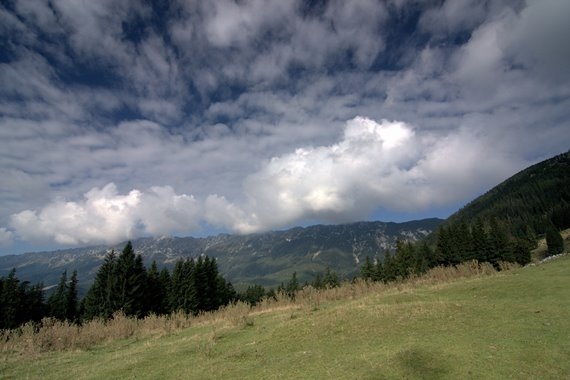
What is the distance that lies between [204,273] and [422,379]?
2313 inches

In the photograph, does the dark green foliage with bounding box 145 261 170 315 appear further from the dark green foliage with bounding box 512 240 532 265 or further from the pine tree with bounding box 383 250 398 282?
the dark green foliage with bounding box 512 240 532 265

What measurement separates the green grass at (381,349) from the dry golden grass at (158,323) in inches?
63.3

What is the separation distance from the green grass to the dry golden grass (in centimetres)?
161

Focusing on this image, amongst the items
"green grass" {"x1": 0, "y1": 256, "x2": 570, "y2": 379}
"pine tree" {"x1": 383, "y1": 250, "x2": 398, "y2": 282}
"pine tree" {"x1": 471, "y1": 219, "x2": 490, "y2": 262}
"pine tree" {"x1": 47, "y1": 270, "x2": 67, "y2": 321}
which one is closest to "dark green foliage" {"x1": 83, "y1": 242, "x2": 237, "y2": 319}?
"pine tree" {"x1": 47, "y1": 270, "x2": 67, "y2": 321}

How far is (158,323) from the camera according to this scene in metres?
26.4

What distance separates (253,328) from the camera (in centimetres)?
2016

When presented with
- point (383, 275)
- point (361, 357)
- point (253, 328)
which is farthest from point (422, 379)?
point (383, 275)

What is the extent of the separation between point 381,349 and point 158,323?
20372mm

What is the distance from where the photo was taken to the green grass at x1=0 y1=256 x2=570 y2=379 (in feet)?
31.5

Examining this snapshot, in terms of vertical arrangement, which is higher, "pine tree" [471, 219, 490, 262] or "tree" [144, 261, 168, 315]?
"pine tree" [471, 219, 490, 262]

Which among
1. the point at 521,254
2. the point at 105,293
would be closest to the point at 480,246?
the point at 521,254

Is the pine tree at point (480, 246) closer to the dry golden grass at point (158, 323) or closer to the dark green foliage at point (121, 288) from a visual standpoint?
the dry golden grass at point (158, 323)

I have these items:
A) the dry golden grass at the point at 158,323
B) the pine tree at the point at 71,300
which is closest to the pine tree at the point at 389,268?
the dry golden grass at the point at 158,323

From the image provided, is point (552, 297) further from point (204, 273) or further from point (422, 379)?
point (204, 273)
